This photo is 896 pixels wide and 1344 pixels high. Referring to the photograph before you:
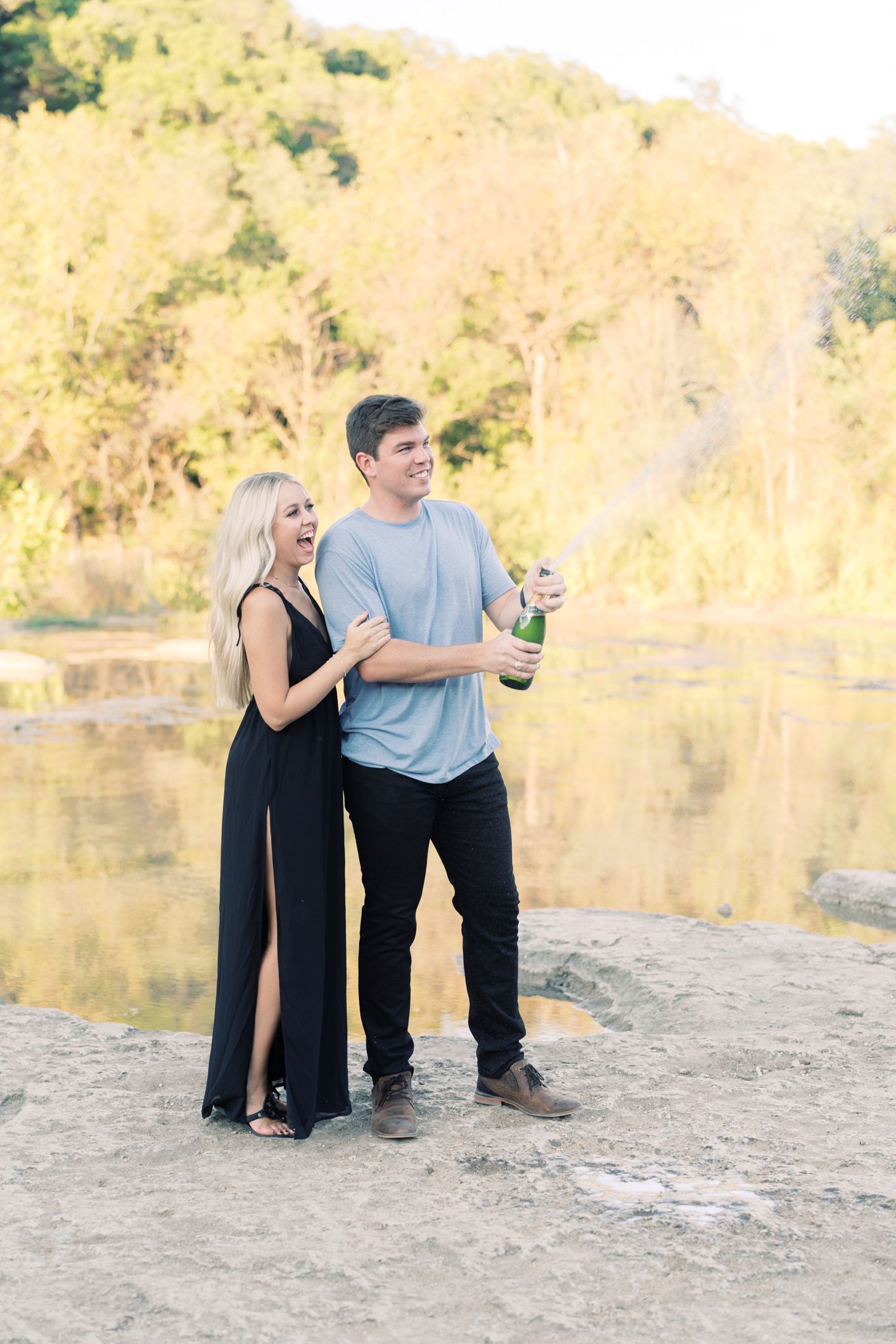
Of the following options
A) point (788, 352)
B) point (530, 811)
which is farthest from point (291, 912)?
point (788, 352)

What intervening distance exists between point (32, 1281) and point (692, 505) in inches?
995

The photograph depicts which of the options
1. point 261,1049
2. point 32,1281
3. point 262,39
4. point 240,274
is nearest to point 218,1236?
point 32,1281

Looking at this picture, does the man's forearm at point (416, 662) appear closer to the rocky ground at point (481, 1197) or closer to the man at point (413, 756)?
the man at point (413, 756)

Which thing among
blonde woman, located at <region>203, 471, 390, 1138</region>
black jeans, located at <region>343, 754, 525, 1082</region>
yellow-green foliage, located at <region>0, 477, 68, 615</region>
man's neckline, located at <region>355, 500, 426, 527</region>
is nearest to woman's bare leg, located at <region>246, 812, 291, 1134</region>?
blonde woman, located at <region>203, 471, 390, 1138</region>

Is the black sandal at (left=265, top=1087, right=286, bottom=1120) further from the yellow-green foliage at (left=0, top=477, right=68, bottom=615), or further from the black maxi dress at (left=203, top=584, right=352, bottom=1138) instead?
the yellow-green foliage at (left=0, top=477, right=68, bottom=615)

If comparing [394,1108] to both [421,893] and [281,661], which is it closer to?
[421,893]

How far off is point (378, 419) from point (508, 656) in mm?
735

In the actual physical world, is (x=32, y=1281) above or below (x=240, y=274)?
below

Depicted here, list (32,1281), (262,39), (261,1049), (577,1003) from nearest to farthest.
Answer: (32,1281) → (261,1049) → (577,1003) → (262,39)

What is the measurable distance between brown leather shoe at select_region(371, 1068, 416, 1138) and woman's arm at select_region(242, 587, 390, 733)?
1.01 meters

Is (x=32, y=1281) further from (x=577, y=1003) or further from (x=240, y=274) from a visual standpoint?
(x=240, y=274)

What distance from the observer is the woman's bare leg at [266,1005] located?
3.60 m

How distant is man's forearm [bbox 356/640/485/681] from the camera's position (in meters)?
3.57

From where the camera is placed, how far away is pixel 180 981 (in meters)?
5.22
